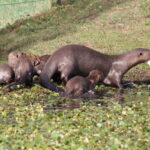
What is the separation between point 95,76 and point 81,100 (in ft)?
4.71

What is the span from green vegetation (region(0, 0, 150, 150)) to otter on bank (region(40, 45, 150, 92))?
32 cm

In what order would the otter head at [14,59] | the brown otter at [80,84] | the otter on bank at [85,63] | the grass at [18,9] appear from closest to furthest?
the brown otter at [80,84] → the otter on bank at [85,63] → the otter head at [14,59] → the grass at [18,9]

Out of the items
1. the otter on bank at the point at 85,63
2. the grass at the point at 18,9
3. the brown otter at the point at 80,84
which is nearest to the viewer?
the brown otter at the point at 80,84

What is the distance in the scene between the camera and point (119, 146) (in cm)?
621

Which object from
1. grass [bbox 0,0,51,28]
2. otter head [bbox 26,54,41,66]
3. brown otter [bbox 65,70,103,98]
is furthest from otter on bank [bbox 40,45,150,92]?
grass [bbox 0,0,51,28]

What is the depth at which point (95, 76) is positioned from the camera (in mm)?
10953

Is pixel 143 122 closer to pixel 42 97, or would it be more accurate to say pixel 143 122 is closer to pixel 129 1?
pixel 42 97

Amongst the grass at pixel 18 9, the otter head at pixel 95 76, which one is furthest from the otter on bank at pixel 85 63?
the grass at pixel 18 9

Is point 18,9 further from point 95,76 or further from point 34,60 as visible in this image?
point 95,76

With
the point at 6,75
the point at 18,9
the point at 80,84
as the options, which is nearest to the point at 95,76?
the point at 80,84

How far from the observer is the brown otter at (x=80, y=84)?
1007 centimetres

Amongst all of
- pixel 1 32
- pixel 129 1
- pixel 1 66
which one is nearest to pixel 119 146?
pixel 1 66

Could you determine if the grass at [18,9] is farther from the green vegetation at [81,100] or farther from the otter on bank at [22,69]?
the otter on bank at [22,69]

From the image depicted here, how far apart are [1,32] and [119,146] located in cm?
1181
